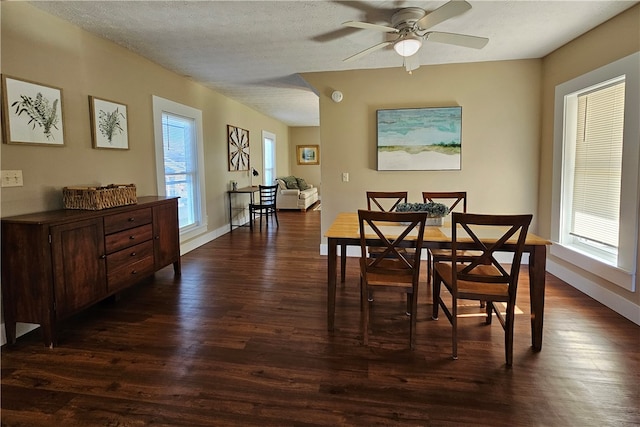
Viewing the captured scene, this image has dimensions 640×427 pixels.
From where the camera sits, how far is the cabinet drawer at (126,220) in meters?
2.76

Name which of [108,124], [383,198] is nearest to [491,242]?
[383,198]

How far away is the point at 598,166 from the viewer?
10.4 feet

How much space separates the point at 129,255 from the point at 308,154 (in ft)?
28.7

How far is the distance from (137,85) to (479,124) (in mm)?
3959

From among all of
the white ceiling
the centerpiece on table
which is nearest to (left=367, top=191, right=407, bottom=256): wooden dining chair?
the centerpiece on table

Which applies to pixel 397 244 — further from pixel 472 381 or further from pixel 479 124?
pixel 479 124

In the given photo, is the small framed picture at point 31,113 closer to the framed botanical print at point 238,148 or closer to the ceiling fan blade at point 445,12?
the ceiling fan blade at point 445,12

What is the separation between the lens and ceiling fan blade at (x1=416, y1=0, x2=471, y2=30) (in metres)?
2.18

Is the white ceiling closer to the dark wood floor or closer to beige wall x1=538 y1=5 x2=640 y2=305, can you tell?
beige wall x1=538 y1=5 x2=640 y2=305

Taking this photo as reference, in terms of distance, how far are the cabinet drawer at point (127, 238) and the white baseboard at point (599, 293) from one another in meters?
4.08

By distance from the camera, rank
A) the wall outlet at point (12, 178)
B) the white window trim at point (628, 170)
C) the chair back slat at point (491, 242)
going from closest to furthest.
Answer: the chair back slat at point (491, 242)
the wall outlet at point (12, 178)
the white window trim at point (628, 170)

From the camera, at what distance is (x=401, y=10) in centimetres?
269

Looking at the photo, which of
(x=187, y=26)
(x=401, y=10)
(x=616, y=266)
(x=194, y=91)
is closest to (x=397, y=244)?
(x=401, y=10)

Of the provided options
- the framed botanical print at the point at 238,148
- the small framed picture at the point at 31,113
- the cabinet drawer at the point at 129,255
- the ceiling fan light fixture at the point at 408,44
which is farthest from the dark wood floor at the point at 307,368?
the framed botanical print at the point at 238,148
